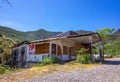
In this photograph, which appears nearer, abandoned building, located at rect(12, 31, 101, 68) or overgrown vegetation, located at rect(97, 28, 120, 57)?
abandoned building, located at rect(12, 31, 101, 68)

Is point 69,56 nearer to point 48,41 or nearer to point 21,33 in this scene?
point 48,41

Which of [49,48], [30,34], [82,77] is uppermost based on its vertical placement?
[30,34]

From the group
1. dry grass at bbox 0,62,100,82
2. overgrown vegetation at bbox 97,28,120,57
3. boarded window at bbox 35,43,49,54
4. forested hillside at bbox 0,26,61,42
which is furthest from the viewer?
forested hillside at bbox 0,26,61,42

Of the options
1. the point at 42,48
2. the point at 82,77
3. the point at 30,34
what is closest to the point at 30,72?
the point at 82,77

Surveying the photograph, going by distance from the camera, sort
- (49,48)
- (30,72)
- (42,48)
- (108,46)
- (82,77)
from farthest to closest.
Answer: (108,46) → (42,48) → (49,48) → (30,72) → (82,77)

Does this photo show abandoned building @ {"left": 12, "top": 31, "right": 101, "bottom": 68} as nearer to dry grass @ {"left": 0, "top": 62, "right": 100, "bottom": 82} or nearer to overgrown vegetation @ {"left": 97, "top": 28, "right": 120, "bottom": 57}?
dry grass @ {"left": 0, "top": 62, "right": 100, "bottom": 82}

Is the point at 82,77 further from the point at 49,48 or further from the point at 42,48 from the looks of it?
the point at 42,48

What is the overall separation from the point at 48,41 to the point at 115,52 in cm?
3139

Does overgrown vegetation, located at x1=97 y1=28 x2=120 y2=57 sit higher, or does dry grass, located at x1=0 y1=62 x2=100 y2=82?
overgrown vegetation, located at x1=97 y1=28 x2=120 y2=57

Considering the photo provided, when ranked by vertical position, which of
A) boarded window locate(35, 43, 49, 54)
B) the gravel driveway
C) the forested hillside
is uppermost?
the forested hillside

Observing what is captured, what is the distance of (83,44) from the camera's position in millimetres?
28953


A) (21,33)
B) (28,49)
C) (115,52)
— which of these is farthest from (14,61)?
(21,33)

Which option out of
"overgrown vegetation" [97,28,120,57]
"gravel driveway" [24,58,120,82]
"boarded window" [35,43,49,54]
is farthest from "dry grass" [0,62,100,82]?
"overgrown vegetation" [97,28,120,57]

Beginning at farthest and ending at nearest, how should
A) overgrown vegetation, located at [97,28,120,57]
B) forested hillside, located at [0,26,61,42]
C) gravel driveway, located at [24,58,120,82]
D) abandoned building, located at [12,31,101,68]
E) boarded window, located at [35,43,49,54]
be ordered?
1. forested hillside, located at [0,26,61,42]
2. overgrown vegetation, located at [97,28,120,57]
3. boarded window, located at [35,43,49,54]
4. abandoned building, located at [12,31,101,68]
5. gravel driveway, located at [24,58,120,82]
